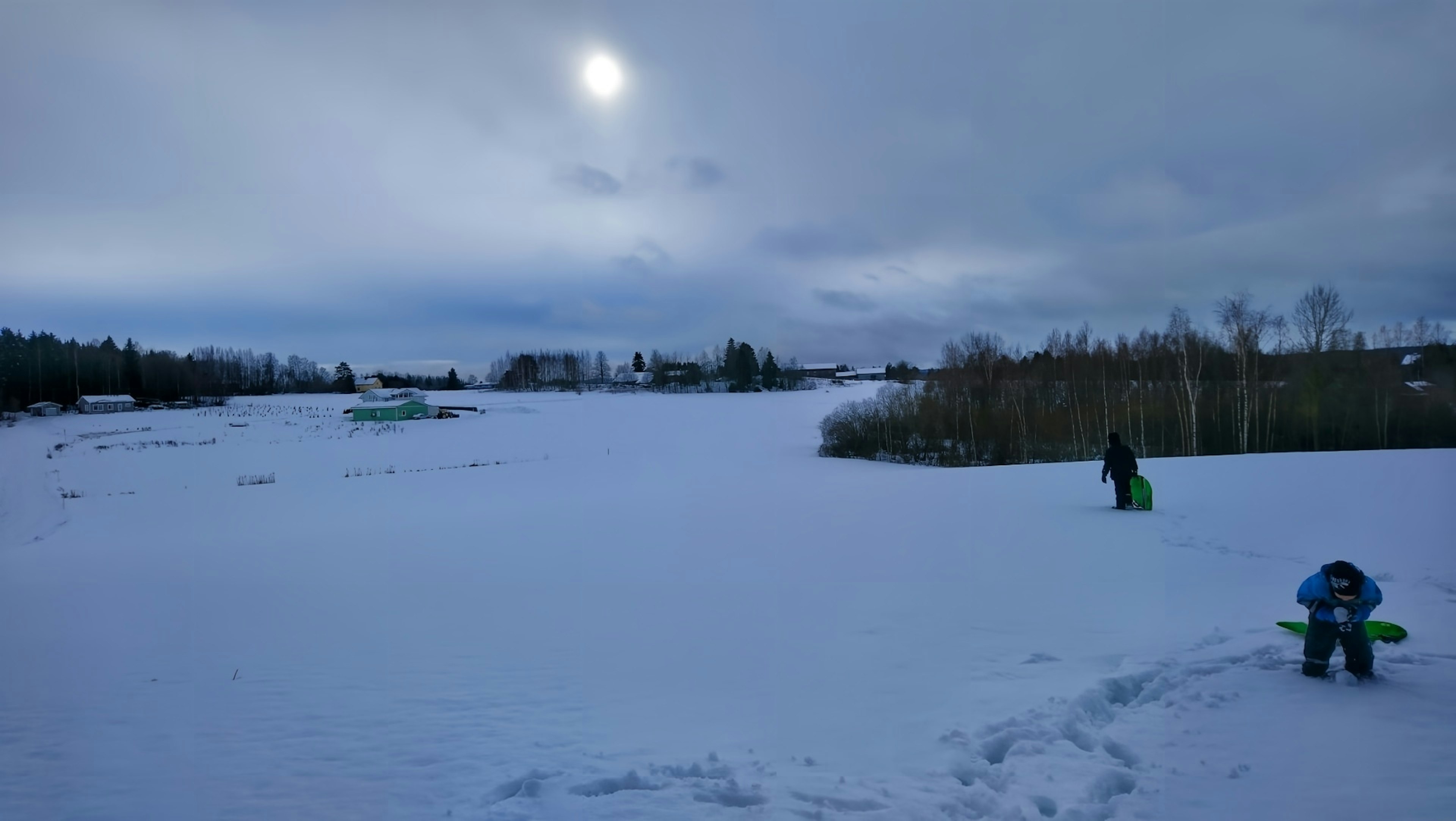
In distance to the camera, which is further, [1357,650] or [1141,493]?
[1141,493]

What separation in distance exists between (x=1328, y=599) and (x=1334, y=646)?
41 cm

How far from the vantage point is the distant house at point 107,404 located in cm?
4894

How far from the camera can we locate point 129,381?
6053 cm

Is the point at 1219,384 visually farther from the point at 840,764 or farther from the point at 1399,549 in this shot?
the point at 840,764

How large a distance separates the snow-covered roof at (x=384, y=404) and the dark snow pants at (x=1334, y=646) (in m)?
70.8

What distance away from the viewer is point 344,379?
112 metres

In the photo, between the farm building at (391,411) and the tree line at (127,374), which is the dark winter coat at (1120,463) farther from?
the farm building at (391,411)

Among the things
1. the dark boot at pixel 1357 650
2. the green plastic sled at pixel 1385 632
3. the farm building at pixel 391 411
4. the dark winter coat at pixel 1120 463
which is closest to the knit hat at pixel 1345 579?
the dark boot at pixel 1357 650

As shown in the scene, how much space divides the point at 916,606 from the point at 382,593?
7409 millimetres

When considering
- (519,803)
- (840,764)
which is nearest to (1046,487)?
(840,764)

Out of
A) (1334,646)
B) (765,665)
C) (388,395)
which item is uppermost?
(388,395)

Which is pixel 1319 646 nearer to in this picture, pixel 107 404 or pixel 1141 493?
pixel 1141 493

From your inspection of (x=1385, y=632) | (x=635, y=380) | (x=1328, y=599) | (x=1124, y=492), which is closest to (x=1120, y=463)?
(x=1124, y=492)

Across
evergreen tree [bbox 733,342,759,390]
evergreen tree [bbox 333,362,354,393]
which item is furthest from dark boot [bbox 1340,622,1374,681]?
evergreen tree [bbox 333,362,354,393]
